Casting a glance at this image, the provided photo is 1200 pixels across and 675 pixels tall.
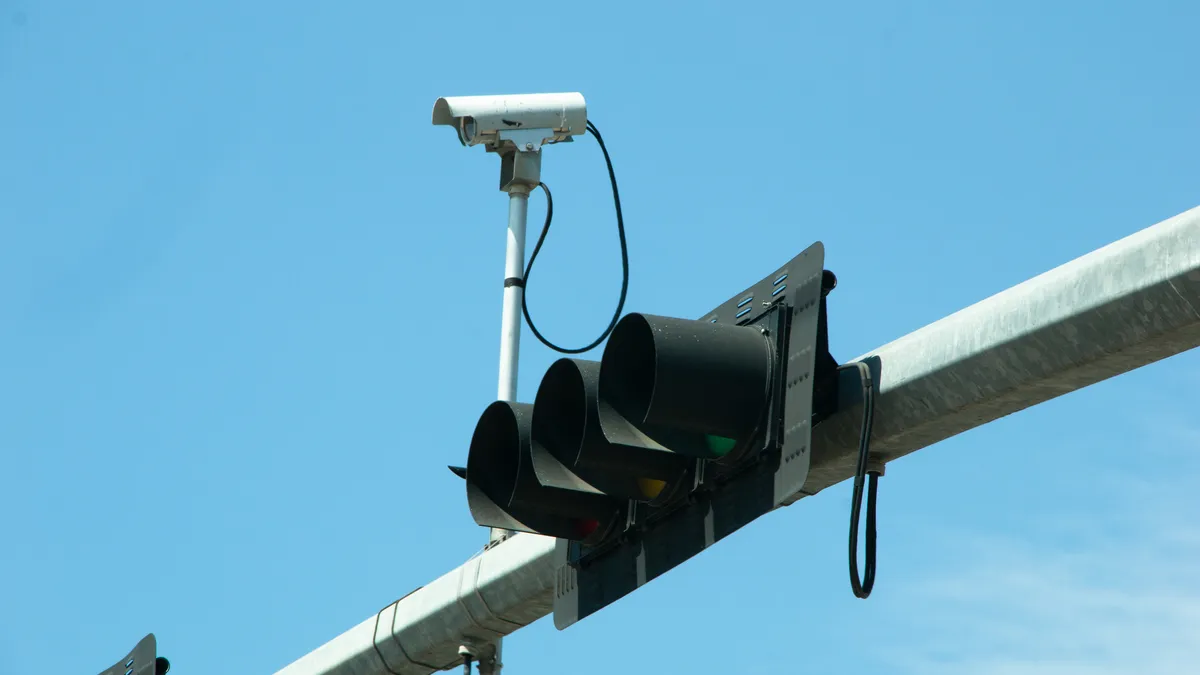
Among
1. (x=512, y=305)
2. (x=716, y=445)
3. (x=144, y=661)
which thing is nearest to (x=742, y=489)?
(x=716, y=445)

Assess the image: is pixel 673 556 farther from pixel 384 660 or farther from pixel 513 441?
pixel 384 660

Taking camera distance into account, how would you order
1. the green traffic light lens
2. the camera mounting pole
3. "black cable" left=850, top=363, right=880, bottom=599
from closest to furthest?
"black cable" left=850, top=363, right=880, bottom=599
the green traffic light lens
the camera mounting pole

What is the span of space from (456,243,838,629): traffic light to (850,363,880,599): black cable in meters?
0.15

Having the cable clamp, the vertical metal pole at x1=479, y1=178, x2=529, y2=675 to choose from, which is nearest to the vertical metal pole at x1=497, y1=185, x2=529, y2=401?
the vertical metal pole at x1=479, y1=178, x2=529, y2=675

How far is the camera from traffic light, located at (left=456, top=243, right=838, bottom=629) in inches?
218

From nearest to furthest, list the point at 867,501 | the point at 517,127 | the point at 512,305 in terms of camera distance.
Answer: the point at 867,501 → the point at 512,305 → the point at 517,127

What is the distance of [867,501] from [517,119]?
4461mm

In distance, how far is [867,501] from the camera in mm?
5477

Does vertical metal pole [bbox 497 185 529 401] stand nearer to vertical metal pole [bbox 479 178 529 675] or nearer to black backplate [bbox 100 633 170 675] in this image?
vertical metal pole [bbox 479 178 529 675]

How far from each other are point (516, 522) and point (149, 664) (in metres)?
2.97

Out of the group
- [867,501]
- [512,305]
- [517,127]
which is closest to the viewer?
[867,501]

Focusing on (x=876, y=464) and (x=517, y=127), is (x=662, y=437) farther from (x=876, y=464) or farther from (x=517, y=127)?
(x=517, y=127)

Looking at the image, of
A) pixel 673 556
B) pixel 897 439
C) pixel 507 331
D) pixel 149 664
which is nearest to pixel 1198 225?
pixel 897 439

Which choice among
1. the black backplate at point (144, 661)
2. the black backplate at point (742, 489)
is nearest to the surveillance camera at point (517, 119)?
the black backplate at point (144, 661)
